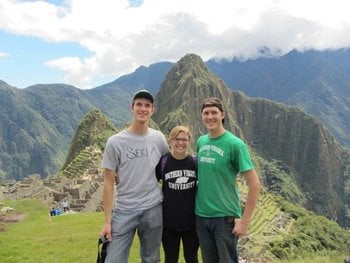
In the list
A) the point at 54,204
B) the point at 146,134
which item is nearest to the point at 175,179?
the point at 146,134

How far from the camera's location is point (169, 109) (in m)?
144

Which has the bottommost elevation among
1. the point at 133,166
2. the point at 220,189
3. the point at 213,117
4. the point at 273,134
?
the point at 220,189

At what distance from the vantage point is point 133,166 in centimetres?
644

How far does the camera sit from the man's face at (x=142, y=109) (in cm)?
652

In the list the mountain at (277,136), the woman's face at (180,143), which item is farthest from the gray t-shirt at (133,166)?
the mountain at (277,136)

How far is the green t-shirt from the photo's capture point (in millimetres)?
6227

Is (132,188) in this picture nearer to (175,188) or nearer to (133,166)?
(133,166)

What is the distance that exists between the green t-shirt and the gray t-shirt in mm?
697

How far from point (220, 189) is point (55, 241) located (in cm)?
936

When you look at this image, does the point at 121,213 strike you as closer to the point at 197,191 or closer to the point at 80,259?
the point at 197,191

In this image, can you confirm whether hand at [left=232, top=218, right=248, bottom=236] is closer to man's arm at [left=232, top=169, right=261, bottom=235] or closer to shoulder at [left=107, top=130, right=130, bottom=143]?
man's arm at [left=232, top=169, right=261, bottom=235]

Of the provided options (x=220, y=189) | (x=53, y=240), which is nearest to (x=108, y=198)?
(x=220, y=189)

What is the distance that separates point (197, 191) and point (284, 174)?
163m

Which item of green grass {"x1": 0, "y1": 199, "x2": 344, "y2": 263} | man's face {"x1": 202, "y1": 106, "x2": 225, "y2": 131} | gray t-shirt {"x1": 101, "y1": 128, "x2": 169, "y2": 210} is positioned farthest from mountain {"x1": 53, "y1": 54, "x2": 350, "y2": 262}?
man's face {"x1": 202, "y1": 106, "x2": 225, "y2": 131}
